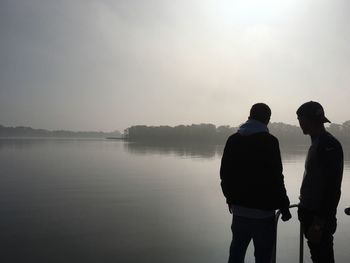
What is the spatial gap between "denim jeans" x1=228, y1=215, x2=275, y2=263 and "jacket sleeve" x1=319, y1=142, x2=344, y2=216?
671mm

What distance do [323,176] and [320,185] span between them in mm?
173

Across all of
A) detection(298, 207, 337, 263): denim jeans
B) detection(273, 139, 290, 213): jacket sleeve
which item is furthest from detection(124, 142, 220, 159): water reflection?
detection(273, 139, 290, 213): jacket sleeve

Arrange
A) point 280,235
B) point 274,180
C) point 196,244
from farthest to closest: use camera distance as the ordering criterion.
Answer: point 280,235
point 196,244
point 274,180

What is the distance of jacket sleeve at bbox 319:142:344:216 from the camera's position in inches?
158

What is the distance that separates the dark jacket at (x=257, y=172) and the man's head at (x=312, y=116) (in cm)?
61

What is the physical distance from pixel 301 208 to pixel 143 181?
22.4 m

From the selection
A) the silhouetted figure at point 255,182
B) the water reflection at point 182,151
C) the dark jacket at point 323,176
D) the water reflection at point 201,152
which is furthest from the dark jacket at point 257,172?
the water reflection at point 182,151

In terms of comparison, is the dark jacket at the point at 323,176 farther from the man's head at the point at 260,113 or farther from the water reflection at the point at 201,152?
the water reflection at the point at 201,152

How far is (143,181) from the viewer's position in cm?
2633

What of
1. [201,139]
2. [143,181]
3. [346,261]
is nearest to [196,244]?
[346,261]

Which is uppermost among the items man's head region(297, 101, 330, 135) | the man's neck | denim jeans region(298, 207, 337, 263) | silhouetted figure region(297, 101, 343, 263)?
man's head region(297, 101, 330, 135)

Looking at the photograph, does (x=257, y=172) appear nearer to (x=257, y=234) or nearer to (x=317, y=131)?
(x=257, y=234)

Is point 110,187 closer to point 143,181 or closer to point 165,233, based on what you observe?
point 143,181

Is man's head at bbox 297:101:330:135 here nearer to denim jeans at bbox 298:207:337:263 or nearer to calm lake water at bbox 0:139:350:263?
denim jeans at bbox 298:207:337:263
